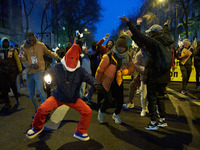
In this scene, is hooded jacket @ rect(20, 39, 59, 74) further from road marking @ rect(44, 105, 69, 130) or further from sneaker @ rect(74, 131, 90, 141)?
sneaker @ rect(74, 131, 90, 141)

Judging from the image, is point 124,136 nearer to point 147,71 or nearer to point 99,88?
point 99,88

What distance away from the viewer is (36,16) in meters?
36.8

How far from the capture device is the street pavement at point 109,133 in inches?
131

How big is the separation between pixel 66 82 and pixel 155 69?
1.82 metres

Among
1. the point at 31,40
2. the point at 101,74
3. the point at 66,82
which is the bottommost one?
the point at 66,82

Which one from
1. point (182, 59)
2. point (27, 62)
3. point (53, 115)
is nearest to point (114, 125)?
point (53, 115)


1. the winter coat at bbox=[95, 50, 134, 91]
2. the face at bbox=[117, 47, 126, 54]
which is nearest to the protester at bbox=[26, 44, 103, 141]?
the winter coat at bbox=[95, 50, 134, 91]

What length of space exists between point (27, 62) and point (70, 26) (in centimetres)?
3659

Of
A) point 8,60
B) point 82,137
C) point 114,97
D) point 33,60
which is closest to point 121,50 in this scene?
point 114,97

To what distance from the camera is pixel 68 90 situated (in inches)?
136

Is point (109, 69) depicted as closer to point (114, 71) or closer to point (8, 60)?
point (114, 71)

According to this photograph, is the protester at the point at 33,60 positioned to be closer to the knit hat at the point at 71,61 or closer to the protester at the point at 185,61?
the knit hat at the point at 71,61

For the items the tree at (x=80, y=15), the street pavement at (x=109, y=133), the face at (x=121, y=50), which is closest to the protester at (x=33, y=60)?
the street pavement at (x=109, y=133)

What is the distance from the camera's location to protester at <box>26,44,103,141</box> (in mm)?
3438
